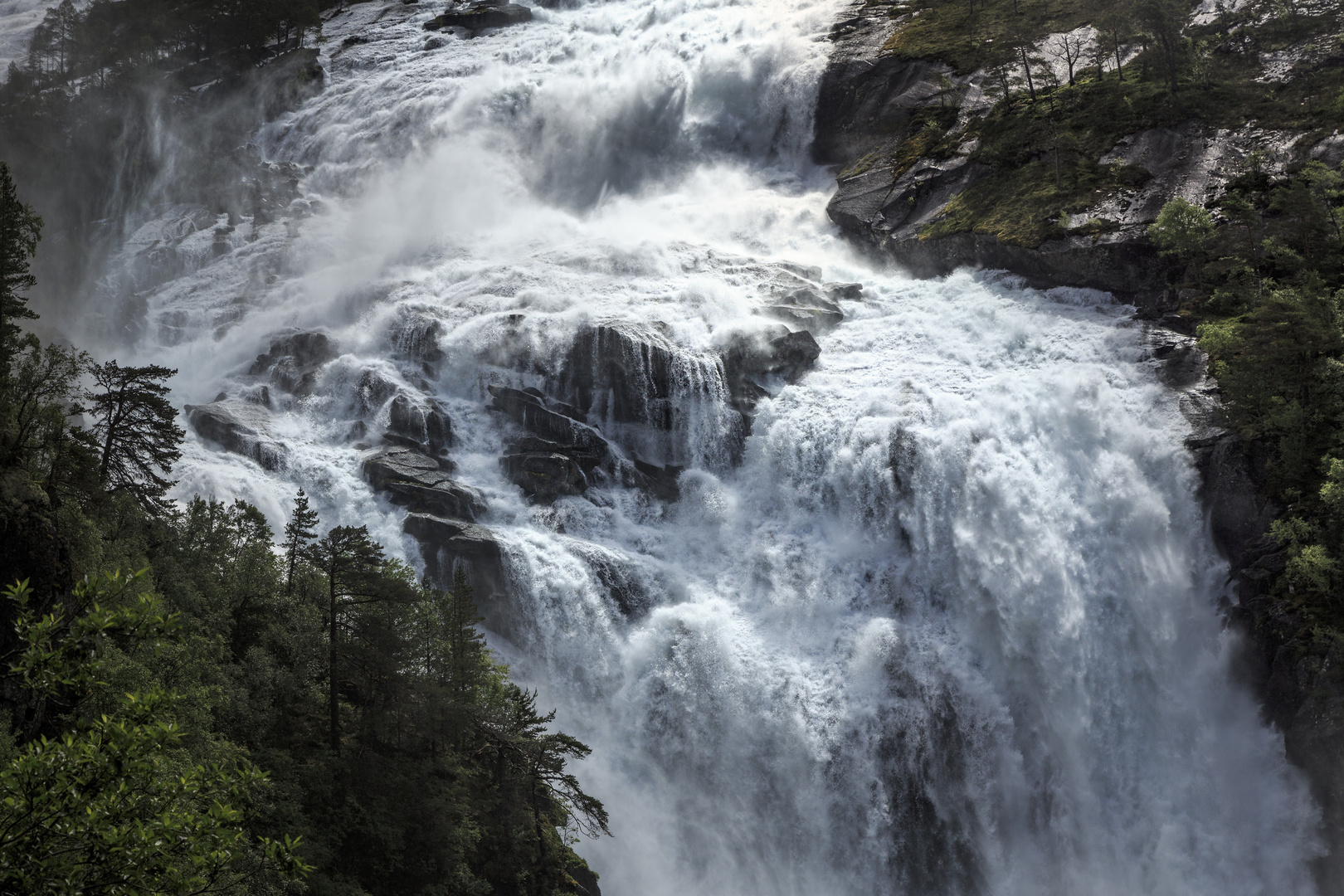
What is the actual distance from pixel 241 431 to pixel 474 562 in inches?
556

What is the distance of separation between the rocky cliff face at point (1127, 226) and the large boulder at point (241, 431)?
34267 millimetres

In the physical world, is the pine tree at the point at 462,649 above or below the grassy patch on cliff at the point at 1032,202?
below

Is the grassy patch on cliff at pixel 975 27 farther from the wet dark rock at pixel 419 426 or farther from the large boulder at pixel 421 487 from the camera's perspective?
the large boulder at pixel 421 487

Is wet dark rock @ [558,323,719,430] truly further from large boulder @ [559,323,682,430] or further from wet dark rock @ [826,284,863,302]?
wet dark rock @ [826,284,863,302]

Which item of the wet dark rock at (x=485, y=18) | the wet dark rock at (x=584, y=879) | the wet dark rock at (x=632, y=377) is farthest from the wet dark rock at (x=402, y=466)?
the wet dark rock at (x=485, y=18)

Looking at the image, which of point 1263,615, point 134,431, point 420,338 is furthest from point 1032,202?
point 134,431

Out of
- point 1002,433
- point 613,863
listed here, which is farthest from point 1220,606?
point 613,863

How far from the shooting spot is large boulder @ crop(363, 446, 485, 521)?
3769 cm

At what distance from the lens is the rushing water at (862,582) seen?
30234mm

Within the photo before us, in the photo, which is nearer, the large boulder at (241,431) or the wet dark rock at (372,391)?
the large boulder at (241,431)

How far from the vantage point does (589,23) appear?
80.3 m

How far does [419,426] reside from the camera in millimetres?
41500

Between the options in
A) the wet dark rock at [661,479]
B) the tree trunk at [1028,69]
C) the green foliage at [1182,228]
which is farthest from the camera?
the tree trunk at [1028,69]

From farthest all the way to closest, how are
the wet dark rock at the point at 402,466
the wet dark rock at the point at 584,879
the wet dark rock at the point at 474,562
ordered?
1. the wet dark rock at the point at 402,466
2. the wet dark rock at the point at 474,562
3. the wet dark rock at the point at 584,879
